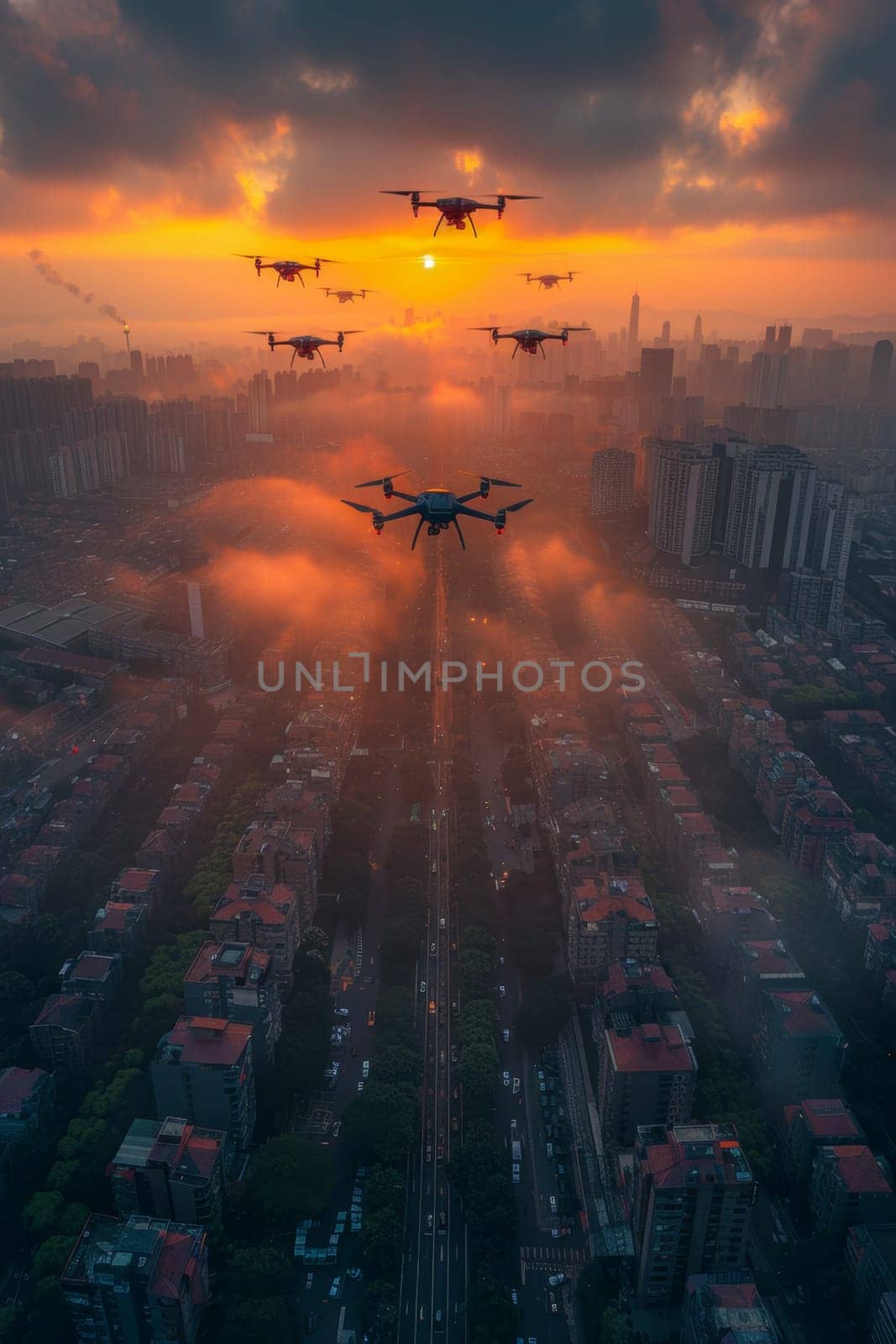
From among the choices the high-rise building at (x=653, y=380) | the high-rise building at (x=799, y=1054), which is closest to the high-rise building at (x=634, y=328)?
the high-rise building at (x=653, y=380)

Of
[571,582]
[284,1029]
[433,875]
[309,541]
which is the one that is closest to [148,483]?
[309,541]

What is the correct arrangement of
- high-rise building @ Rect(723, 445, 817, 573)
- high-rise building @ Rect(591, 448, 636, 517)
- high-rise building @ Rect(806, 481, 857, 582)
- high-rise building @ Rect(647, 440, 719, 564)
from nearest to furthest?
high-rise building @ Rect(806, 481, 857, 582), high-rise building @ Rect(723, 445, 817, 573), high-rise building @ Rect(647, 440, 719, 564), high-rise building @ Rect(591, 448, 636, 517)

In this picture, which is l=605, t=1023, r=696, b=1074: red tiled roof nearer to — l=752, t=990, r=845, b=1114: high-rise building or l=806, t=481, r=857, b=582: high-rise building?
l=752, t=990, r=845, b=1114: high-rise building

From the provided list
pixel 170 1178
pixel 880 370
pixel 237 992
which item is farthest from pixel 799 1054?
pixel 880 370

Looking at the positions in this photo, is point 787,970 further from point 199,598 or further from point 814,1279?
point 199,598

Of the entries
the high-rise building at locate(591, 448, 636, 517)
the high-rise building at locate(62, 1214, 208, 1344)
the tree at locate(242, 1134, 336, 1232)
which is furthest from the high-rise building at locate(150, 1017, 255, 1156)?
the high-rise building at locate(591, 448, 636, 517)

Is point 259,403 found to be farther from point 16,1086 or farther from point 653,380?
point 16,1086
